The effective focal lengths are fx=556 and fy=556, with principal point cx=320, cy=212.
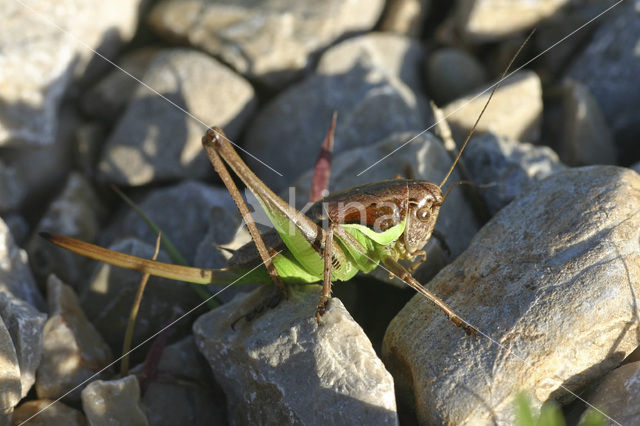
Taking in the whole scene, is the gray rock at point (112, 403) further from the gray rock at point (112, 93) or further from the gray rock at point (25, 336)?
the gray rock at point (112, 93)

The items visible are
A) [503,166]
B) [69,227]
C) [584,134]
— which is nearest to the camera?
[503,166]

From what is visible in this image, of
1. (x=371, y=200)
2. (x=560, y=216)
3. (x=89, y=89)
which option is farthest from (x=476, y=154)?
(x=89, y=89)

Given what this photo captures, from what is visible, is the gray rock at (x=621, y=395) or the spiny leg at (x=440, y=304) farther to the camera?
the spiny leg at (x=440, y=304)

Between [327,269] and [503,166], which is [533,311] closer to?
[327,269]

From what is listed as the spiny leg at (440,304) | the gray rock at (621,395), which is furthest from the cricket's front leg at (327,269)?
the gray rock at (621,395)

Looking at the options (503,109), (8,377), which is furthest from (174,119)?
(503,109)

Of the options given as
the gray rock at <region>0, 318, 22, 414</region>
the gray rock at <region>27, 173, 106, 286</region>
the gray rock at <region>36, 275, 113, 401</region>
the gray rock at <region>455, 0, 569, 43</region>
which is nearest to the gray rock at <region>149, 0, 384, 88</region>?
the gray rock at <region>455, 0, 569, 43</region>
